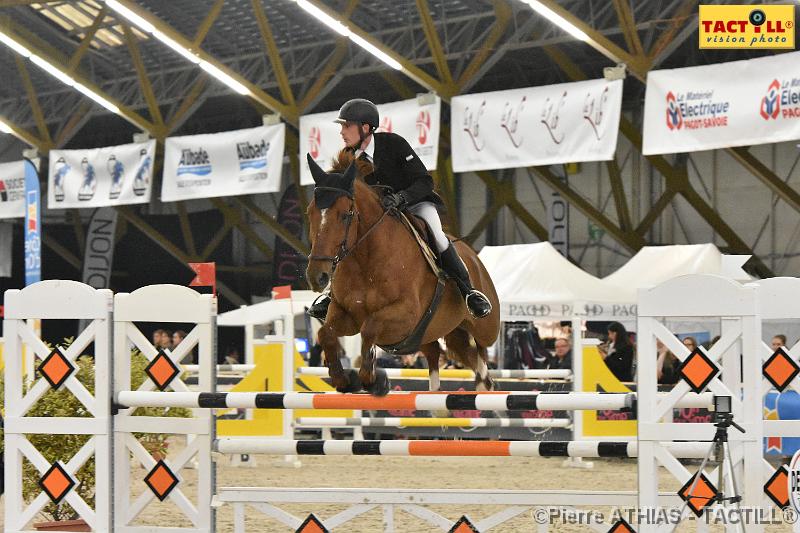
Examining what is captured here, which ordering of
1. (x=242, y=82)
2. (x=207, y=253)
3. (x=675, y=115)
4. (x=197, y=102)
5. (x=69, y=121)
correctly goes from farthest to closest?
(x=207, y=253)
(x=69, y=121)
(x=197, y=102)
(x=242, y=82)
(x=675, y=115)

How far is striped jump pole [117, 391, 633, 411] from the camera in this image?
3.70m

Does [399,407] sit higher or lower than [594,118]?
lower

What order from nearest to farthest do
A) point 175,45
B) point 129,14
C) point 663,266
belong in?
point 663,266 < point 129,14 < point 175,45

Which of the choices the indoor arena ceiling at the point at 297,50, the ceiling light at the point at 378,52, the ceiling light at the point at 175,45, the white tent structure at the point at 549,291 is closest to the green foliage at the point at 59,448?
the white tent structure at the point at 549,291

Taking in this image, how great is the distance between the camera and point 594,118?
37.9 ft

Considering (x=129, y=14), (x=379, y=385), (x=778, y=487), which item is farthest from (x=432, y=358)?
(x=129, y=14)

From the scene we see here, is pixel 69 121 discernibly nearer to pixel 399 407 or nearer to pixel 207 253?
pixel 207 253

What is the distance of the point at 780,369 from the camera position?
13.1 feet

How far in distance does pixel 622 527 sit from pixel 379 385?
1.04m

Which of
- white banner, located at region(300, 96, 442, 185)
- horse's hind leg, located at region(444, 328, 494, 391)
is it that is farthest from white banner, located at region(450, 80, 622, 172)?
horse's hind leg, located at region(444, 328, 494, 391)

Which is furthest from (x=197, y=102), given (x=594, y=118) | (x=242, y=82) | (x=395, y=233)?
(x=395, y=233)

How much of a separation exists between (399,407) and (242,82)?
11.6m

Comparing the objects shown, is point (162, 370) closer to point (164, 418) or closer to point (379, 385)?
point (164, 418)

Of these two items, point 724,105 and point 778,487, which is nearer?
point 778,487
